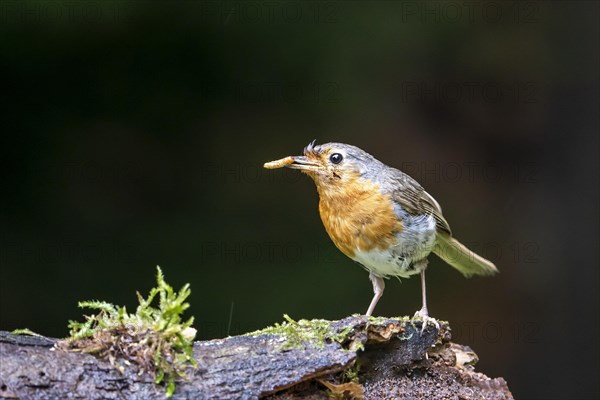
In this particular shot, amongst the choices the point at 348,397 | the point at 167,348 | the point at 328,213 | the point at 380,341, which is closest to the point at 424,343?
the point at 380,341

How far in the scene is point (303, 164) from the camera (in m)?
5.02

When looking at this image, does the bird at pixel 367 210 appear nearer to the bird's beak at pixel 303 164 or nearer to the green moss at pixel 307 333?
the bird's beak at pixel 303 164

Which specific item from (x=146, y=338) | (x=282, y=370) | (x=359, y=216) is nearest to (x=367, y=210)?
(x=359, y=216)

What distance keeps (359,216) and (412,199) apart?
1.62 ft

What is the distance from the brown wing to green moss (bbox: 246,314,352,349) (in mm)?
1515

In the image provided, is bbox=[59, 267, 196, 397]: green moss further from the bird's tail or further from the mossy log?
the bird's tail

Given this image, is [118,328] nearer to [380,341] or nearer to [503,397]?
[380,341]

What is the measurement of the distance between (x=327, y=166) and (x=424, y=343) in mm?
1429

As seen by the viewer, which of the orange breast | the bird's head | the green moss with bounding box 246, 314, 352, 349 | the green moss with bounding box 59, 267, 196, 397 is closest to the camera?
the green moss with bounding box 59, 267, 196, 397

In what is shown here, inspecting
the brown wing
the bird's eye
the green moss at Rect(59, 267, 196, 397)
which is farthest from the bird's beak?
the green moss at Rect(59, 267, 196, 397)

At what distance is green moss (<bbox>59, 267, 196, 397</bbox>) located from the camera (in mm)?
3324

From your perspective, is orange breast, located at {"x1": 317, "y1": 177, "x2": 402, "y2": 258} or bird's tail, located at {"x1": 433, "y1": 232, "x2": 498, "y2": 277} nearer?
orange breast, located at {"x1": 317, "y1": 177, "x2": 402, "y2": 258}

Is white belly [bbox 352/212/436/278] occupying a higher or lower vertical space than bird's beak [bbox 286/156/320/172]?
lower

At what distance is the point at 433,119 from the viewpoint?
855 centimetres
